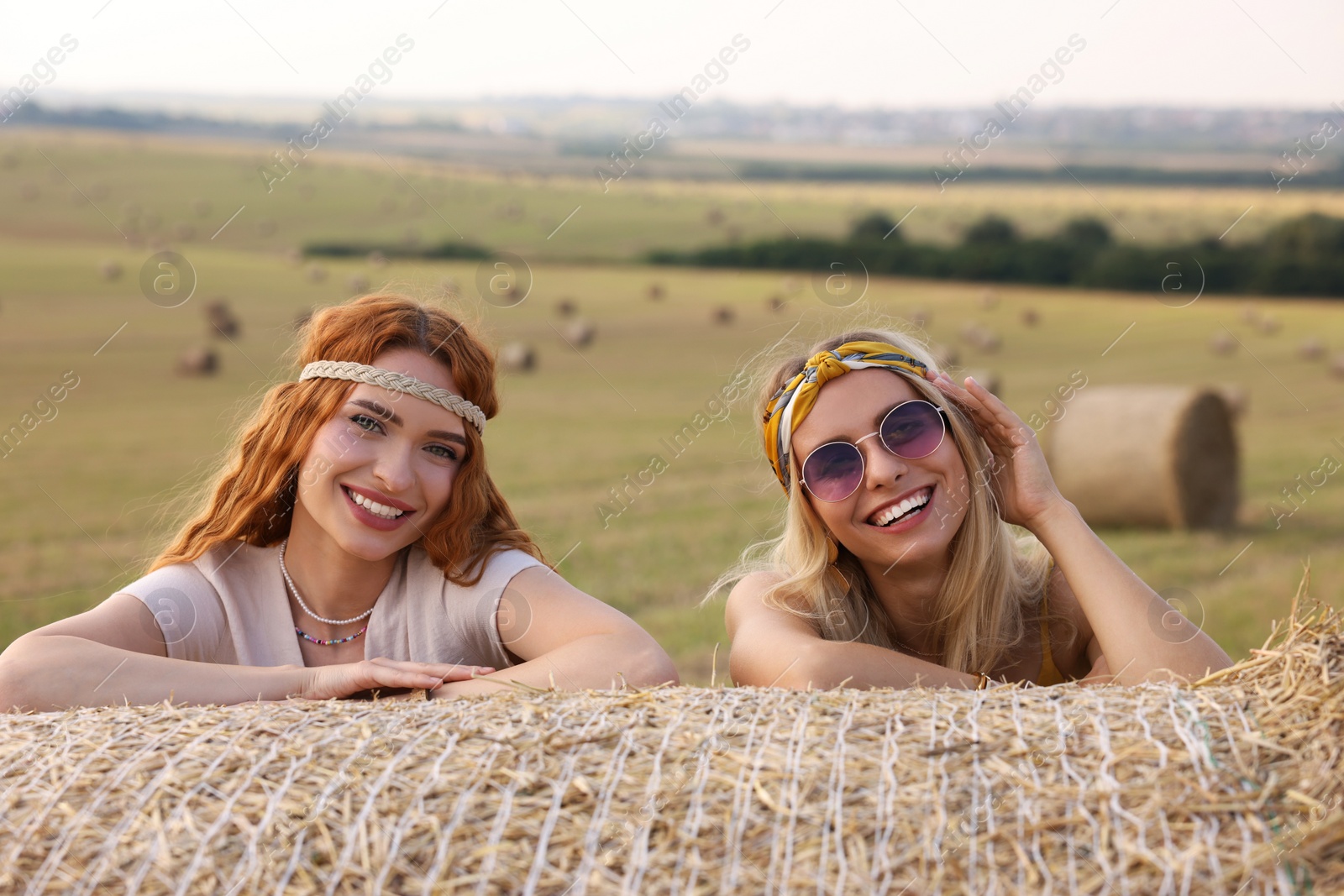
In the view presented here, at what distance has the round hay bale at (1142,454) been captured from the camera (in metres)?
11.0

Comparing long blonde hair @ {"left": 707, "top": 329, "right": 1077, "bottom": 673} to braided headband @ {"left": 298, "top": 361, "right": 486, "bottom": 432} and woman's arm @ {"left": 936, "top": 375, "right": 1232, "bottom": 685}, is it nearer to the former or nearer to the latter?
woman's arm @ {"left": 936, "top": 375, "right": 1232, "bottom": 685}

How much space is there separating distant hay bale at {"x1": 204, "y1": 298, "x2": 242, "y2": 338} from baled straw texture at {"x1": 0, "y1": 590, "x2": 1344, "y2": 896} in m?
17.4

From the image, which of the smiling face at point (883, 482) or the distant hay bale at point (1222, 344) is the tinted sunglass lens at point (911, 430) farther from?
the distant hay bale at point (1222, 344)

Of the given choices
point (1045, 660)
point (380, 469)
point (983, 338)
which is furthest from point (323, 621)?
point (983, 338)

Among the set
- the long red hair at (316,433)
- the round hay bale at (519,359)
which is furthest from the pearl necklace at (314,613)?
the round hay bale at (519,359)

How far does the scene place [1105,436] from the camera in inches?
435

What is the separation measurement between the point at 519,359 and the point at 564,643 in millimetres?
16193

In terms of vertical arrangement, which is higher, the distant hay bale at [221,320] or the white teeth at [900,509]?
the distant hay bale at [221,320]

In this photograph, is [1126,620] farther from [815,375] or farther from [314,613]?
[314,613]

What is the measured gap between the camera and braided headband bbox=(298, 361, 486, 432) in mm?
3529

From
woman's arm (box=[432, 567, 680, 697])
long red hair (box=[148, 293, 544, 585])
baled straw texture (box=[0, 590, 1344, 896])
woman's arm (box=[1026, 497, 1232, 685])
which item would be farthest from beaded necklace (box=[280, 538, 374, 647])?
woman's arm (box=[1026, 497, 1232, 685])

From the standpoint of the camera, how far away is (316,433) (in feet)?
11.8

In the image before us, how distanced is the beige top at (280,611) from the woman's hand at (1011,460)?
4.63 feet

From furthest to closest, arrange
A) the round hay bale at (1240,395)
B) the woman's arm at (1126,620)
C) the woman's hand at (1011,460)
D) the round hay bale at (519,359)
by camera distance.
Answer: the round hay bale at (519,359), the round hay bale at (1240,395), the woman's hand at (1011,460), the woman's arm at (1126,620)
